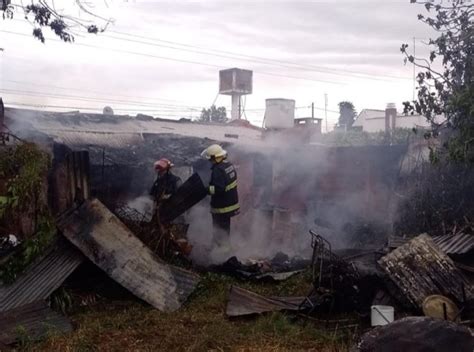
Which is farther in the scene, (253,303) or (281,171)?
(281,171)

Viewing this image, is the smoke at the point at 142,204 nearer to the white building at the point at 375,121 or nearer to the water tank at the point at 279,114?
the water tank at the point at 279,114

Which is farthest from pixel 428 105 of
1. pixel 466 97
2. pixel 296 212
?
pixel 296 212

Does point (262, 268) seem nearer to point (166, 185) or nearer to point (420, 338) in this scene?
point (166, 185)

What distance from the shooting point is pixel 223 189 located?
939 centimetres

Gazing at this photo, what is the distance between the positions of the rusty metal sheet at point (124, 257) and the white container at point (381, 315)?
2.52 metres

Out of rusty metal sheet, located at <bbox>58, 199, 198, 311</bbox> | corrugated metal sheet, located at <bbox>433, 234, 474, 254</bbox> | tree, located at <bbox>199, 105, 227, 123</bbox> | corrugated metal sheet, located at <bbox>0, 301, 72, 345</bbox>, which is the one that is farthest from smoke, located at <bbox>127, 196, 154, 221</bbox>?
tree, located at <bbox>199, 105, 227, 123</bbox>

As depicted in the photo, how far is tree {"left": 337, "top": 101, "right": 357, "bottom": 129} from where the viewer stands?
46434mm

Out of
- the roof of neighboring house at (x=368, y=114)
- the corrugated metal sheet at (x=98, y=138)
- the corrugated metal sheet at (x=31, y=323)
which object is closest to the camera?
the corrugated metal sheet at (x=31, y=323)

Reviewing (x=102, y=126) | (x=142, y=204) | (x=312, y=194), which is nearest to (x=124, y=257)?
(x=142, y=204)

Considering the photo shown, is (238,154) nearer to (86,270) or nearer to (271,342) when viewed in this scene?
(86,270)

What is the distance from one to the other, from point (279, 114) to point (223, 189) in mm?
11035

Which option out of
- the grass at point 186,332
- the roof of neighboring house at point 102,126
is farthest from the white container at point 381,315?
the roof of neighboring house at point 102,126

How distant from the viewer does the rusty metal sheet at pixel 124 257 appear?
727cm

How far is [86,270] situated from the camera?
306 inches
